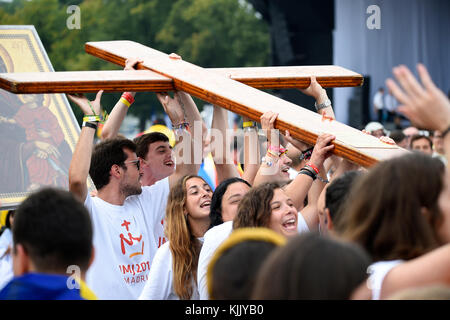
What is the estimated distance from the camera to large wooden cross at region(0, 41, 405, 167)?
3.22 metres

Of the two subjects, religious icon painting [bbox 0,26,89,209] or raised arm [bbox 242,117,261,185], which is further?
religious icon painting [bbox 0,26,89,209]

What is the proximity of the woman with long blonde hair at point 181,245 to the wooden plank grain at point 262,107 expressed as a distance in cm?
53

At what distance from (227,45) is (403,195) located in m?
32.3

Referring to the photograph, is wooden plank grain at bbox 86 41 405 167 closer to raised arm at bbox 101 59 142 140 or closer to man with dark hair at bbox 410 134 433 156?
raised arm at bbox 101 59 142 140

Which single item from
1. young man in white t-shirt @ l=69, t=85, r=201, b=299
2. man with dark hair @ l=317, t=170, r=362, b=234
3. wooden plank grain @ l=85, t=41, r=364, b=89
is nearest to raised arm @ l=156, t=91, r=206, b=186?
young man in white t-shirt @ l=69, t=85, r=201, b=299

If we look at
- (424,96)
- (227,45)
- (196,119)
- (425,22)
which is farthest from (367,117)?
(227,45)

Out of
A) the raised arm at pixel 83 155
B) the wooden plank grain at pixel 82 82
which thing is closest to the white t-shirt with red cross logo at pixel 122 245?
the raised arm at pixel 83 155

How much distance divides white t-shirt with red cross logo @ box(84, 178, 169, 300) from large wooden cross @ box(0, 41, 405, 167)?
667 millimetres

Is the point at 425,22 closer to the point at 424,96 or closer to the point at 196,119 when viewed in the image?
the point at 196,119

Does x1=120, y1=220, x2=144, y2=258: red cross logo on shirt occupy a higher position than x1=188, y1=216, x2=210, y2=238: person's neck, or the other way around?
x1=188, y1=216, x2=210, y2=238: person's neck

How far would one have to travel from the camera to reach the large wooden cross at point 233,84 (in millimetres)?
3225

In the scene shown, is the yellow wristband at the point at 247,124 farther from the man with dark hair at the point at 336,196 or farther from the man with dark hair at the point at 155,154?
the man with dark hair at the point at 336,196

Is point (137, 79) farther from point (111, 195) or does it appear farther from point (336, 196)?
point (336, 196)

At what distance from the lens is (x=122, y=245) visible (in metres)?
3.83
